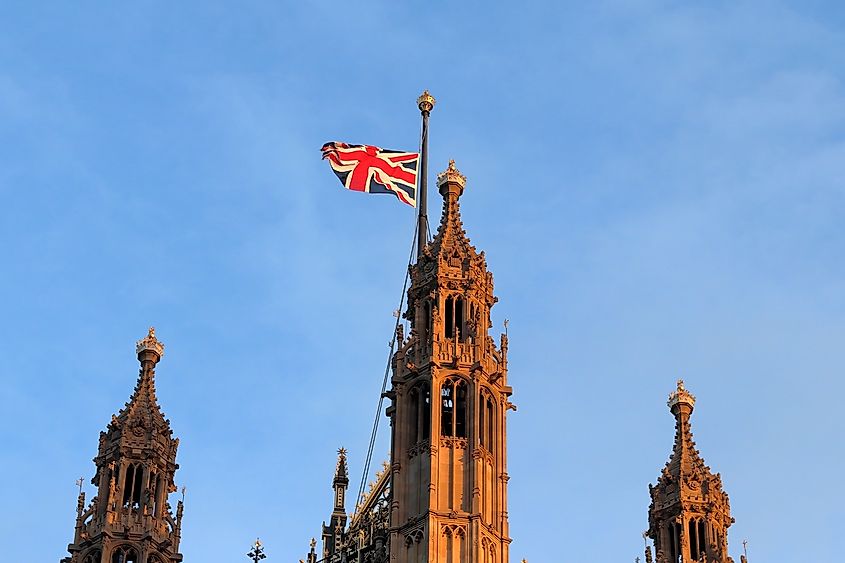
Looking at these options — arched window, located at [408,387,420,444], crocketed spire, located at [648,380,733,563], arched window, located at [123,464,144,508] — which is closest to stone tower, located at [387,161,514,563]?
arched window, located at [408,387,420,444]

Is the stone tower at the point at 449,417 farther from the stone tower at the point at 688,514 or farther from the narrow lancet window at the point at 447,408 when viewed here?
the stone tower at the point at 688,514

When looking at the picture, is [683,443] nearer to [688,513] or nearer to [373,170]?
[688,513]

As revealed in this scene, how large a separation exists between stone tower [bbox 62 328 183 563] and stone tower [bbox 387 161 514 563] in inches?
357

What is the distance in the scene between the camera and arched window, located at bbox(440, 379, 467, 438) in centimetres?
7425

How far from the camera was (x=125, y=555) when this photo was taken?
247ft

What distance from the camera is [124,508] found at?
3004 inches

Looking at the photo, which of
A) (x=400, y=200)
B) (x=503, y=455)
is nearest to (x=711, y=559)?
(x=503, y=455)

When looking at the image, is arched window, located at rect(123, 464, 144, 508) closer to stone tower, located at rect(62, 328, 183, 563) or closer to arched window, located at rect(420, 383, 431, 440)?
stone tower, located at rect(62, 328, 183, 563)

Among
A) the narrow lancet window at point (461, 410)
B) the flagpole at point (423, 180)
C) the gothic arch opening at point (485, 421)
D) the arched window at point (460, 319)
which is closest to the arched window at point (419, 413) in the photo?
the narrow lancet window at point (461, 410)

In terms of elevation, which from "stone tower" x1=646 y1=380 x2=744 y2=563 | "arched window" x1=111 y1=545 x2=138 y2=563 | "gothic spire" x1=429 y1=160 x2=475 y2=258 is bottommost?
"arched window" x1=111 y1=545 x2=138 y2=563

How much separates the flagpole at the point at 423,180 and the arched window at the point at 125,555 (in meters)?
15.6

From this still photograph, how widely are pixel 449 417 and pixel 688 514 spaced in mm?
9665

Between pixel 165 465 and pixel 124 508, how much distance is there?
2.89 metres

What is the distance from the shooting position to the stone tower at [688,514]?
7619cm
